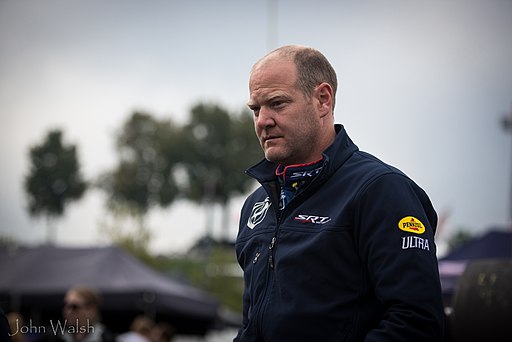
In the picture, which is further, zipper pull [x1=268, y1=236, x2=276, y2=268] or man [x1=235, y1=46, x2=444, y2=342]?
zipper pull [x1=268, y1=236, x2=276, y2=268]

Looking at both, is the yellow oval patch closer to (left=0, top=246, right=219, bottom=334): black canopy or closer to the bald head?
the bald head

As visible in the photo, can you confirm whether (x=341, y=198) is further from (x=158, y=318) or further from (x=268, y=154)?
(x=158, y=318)

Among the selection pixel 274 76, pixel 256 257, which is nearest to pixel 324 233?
pixel 256 257

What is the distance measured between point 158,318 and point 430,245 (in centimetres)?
1542

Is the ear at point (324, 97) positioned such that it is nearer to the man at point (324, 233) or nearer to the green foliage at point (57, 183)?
the man at point (324, 233)

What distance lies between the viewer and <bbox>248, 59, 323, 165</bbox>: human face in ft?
9.32

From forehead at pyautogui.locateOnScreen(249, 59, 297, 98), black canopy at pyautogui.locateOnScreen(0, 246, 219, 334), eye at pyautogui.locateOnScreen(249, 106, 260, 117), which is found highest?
forehead at pyautogui.locateOnScreen(249, 59, 297, 98)

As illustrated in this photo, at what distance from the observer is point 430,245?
2.60 m

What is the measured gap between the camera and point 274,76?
9.34 ft

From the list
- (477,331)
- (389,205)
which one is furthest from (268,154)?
(477,331)

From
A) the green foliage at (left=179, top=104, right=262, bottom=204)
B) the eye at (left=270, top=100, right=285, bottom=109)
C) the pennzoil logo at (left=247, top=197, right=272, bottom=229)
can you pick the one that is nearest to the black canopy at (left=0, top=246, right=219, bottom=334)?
the pennzoil logo at (left=247, top=197, right=272, bottom=229)

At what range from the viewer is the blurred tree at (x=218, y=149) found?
84375 mm

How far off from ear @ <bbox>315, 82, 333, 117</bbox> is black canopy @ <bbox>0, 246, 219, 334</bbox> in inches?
436

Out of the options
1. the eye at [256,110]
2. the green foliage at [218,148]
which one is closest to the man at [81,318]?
the eye at [256,110]
